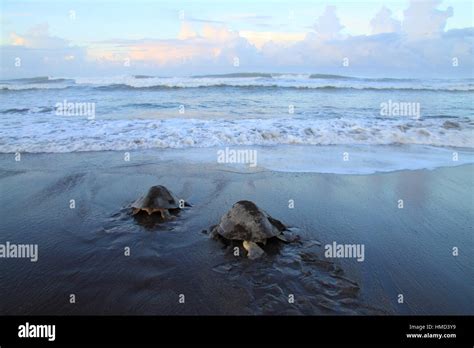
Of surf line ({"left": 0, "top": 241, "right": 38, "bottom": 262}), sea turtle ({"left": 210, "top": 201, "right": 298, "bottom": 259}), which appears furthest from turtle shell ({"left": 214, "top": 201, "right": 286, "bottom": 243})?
surf line ({"left": 0, "top": 241, "right": 38, "bottom": 262})

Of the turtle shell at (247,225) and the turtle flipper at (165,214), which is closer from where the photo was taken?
the turtle shell at (247,225)

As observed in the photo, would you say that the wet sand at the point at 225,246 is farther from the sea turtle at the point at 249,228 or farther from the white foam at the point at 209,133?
the white foam at the point at 209,133

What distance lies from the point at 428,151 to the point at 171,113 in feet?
30.2

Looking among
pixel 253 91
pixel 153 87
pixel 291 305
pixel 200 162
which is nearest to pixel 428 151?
pixel 200 162

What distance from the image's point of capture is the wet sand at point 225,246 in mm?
3793

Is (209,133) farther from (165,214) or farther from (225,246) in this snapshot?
(225,246)

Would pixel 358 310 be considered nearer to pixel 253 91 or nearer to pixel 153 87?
pixel 253 91

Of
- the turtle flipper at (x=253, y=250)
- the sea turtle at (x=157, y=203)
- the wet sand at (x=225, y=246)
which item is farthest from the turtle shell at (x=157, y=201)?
the turtle flipper at (x=253, y=250)

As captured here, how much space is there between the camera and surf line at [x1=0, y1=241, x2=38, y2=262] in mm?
4648

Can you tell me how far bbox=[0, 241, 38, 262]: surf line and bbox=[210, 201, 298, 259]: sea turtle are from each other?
212 cm

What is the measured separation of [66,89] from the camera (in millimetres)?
23781

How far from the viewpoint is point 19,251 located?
15.6 feet

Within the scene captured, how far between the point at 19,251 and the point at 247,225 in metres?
2.74
